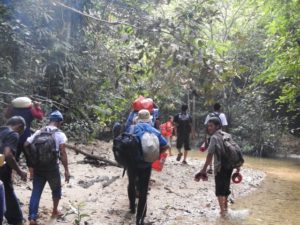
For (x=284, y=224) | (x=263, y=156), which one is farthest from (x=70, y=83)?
(x=263, y=156)

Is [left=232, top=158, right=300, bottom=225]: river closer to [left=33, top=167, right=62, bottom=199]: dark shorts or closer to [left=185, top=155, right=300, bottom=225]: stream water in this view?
[left=185, top=155, right=300, bottom=225]: stream water

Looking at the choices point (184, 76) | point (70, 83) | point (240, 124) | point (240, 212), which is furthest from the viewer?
point (240, 124)

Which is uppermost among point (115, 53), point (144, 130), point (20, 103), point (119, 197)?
point (115, 53)

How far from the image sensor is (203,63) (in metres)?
6.60

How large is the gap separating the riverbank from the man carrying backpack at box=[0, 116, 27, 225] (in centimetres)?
107

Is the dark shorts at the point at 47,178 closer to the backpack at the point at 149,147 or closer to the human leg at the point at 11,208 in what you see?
the human leg at the point at 11,208

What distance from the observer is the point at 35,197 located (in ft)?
20.5

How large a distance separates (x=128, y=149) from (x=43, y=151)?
126 cm

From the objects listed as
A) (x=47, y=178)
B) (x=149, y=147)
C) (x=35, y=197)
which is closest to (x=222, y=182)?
(x=149, y=147)

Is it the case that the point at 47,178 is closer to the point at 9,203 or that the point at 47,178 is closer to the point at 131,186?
the point at 9,203

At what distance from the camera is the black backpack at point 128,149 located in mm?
6461

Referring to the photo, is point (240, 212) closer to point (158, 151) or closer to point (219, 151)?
point (219, 151)

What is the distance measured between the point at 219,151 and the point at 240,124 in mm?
18467

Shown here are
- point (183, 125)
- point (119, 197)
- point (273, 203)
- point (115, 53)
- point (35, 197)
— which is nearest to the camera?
point (35, 197)
